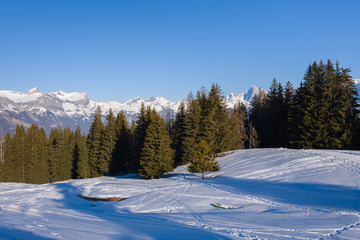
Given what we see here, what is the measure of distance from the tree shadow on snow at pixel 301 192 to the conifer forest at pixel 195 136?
7058mm

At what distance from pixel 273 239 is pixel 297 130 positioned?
1369 inches

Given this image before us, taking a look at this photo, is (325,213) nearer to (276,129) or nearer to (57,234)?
(57,234)

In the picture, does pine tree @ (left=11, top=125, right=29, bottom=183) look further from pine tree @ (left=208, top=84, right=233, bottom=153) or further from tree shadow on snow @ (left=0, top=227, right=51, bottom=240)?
tree shadow on snow @ (left=0, top=227, right=51, bottom=240)

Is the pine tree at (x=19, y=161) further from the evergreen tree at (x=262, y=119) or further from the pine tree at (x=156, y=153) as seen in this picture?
the evergreen tree at (x=262, y=119)

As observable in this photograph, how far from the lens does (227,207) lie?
16562 mm

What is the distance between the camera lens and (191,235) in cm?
988

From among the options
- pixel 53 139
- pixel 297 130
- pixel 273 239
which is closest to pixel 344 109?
pixel 297 130

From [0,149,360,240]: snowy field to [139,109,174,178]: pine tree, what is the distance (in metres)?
6.40

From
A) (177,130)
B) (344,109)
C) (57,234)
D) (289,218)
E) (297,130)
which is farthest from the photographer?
(177,130)

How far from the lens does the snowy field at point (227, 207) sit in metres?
10.2

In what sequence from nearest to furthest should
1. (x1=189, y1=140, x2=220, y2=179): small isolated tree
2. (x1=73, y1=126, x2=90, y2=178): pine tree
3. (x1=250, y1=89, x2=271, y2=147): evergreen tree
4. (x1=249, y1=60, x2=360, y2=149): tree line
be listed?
(x1=189, y1=140, x2=220, y2=179): small isolated tree → (x1=249, y1=60, x2=360, y2=149): tree line → (x1=73, y1=126, x2=90, y2=178): pine tree → (x1=250, y1=89, x2=271, y2=147): evergreen tree

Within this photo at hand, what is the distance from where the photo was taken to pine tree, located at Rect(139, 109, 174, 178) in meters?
34.6

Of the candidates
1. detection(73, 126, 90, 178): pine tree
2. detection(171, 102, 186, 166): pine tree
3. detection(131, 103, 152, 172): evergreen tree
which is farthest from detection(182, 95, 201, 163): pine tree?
detection(73, 126, 90, 178): pine tree

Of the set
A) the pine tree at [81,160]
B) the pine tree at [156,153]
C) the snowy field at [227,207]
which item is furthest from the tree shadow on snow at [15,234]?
the pine tree at [81,160]
